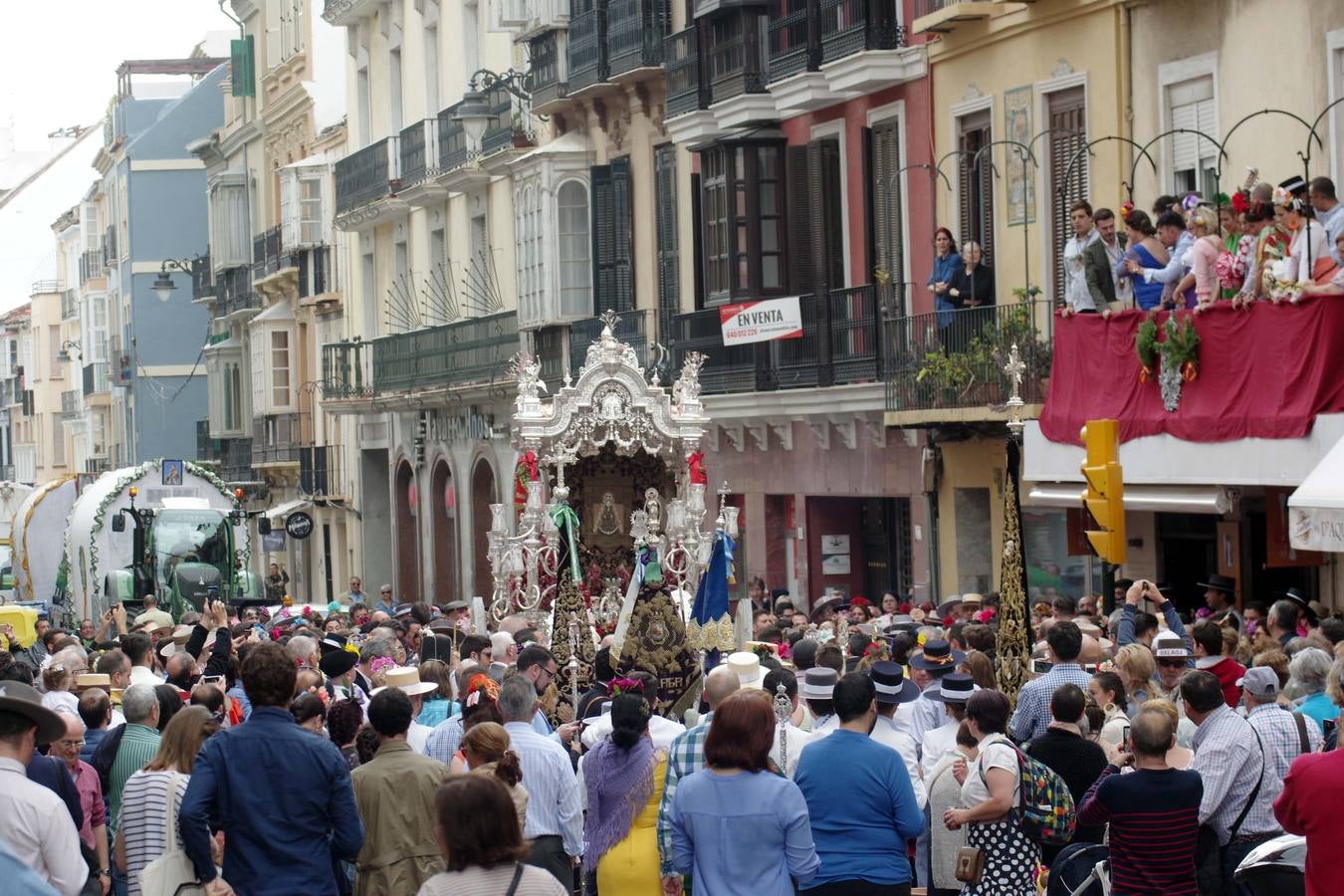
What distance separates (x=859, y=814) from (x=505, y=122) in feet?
93.4

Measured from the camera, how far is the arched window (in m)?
34.3

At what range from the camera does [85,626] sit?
29453mm

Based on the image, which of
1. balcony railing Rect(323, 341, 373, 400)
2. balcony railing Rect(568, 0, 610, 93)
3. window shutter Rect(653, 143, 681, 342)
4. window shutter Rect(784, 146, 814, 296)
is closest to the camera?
window shutter Rect(784, 146, 814, 296)

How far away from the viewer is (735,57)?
2858cm

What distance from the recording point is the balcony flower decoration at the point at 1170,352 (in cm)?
1877

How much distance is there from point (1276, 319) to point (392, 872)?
1003 centimetres

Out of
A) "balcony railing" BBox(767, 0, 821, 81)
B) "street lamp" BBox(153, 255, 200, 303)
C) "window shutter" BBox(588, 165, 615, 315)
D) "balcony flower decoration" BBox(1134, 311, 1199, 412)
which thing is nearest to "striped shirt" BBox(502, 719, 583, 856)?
"balcony flower decoration" BBox(1134, 311, 1199, 412)

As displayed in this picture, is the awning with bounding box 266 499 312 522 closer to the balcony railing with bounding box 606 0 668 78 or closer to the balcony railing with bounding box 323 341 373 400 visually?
the balcony railing with bounding box 323 341 373 400

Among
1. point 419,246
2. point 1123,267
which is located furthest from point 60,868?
point 419,246

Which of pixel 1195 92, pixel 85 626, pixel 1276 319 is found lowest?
pixel 85 626

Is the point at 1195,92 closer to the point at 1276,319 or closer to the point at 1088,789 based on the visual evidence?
the point at 1276,319

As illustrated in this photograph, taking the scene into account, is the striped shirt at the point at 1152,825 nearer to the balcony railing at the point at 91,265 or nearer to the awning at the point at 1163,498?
the awning at the point at 1163,498

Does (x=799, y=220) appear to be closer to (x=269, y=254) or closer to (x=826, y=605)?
(x=826, y=605)

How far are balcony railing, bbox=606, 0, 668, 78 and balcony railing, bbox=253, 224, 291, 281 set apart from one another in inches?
769
